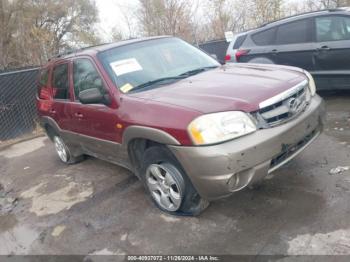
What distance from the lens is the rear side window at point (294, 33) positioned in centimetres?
689

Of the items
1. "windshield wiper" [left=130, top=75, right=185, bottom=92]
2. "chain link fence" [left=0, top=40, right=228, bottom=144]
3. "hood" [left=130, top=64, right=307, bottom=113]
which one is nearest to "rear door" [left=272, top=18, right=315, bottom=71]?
"hood" [left=130, top=64, right=307, bottom=113]

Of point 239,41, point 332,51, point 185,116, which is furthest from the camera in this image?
point 239,41

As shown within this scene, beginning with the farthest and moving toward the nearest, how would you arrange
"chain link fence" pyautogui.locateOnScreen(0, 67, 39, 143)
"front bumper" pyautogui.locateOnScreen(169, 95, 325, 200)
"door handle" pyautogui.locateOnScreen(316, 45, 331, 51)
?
"chain link fence" pyautogui.locateOnScreen(0, 67, 39, 143), "door handle" pyautogui.locateOnScreen(316, 45, 331, 51), "front bumper" pyautogui.locateOnScreen(169, 95, 325, 200)

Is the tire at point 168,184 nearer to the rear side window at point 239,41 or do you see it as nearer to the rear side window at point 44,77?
the rear side window at point 44,77

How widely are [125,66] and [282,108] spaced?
5.85ft

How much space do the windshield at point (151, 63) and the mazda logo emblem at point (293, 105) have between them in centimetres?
125

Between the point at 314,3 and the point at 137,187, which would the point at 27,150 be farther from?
the point at 314,3

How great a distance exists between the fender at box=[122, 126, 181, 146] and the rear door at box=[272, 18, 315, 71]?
4275mm

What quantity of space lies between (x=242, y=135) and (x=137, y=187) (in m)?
2.01

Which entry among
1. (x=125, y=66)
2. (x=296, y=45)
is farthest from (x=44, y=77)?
(x=296, y=45)

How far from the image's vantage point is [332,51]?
648 cm

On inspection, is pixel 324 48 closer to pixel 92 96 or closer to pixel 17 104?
pixel 92 96

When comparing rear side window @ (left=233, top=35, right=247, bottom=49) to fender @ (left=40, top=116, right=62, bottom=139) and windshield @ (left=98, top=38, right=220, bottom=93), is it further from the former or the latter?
fender @ (left=40, top=116, right=62, bottom=139)

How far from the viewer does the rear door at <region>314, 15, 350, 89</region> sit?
6.34m
